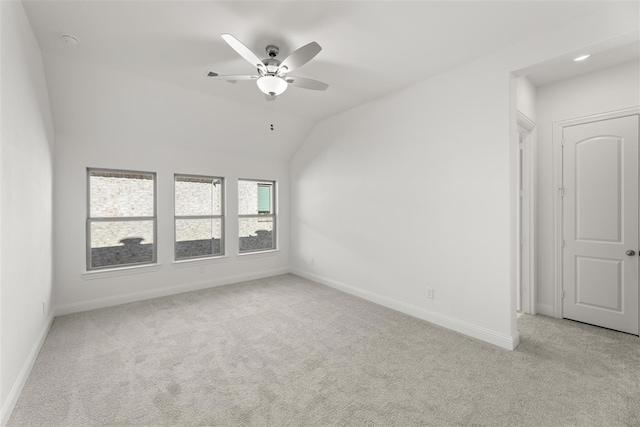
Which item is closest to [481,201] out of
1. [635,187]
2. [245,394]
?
[635,187]

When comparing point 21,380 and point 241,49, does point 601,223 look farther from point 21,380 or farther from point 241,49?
point 21,380

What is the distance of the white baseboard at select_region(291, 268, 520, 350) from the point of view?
2781mm

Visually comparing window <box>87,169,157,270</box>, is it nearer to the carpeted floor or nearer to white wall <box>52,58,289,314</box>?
white wall <box>52,58,289,314</box>

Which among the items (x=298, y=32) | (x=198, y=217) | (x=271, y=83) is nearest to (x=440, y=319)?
(x=271, y=83)

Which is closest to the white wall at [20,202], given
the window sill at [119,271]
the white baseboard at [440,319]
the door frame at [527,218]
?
the window sill at [119,271]

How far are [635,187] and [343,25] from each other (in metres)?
3.38

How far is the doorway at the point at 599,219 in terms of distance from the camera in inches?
118

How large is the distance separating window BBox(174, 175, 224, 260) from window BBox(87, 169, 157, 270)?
1.32 ft

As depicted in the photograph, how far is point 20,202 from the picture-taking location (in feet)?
7.17

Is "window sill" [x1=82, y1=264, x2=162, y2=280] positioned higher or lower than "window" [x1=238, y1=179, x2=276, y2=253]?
lower

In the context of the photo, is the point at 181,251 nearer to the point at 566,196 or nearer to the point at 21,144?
the point at 21,144

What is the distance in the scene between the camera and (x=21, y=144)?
2.20 metres

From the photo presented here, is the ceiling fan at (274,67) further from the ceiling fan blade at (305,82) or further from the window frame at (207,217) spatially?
the window frame at (207,217)

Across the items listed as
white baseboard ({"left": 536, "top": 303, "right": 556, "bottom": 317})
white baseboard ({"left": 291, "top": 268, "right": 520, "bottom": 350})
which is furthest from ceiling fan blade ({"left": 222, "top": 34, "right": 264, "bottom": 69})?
white baseboard ({"left": 536, "top": 303, "right": 556, "bottom": 317})
